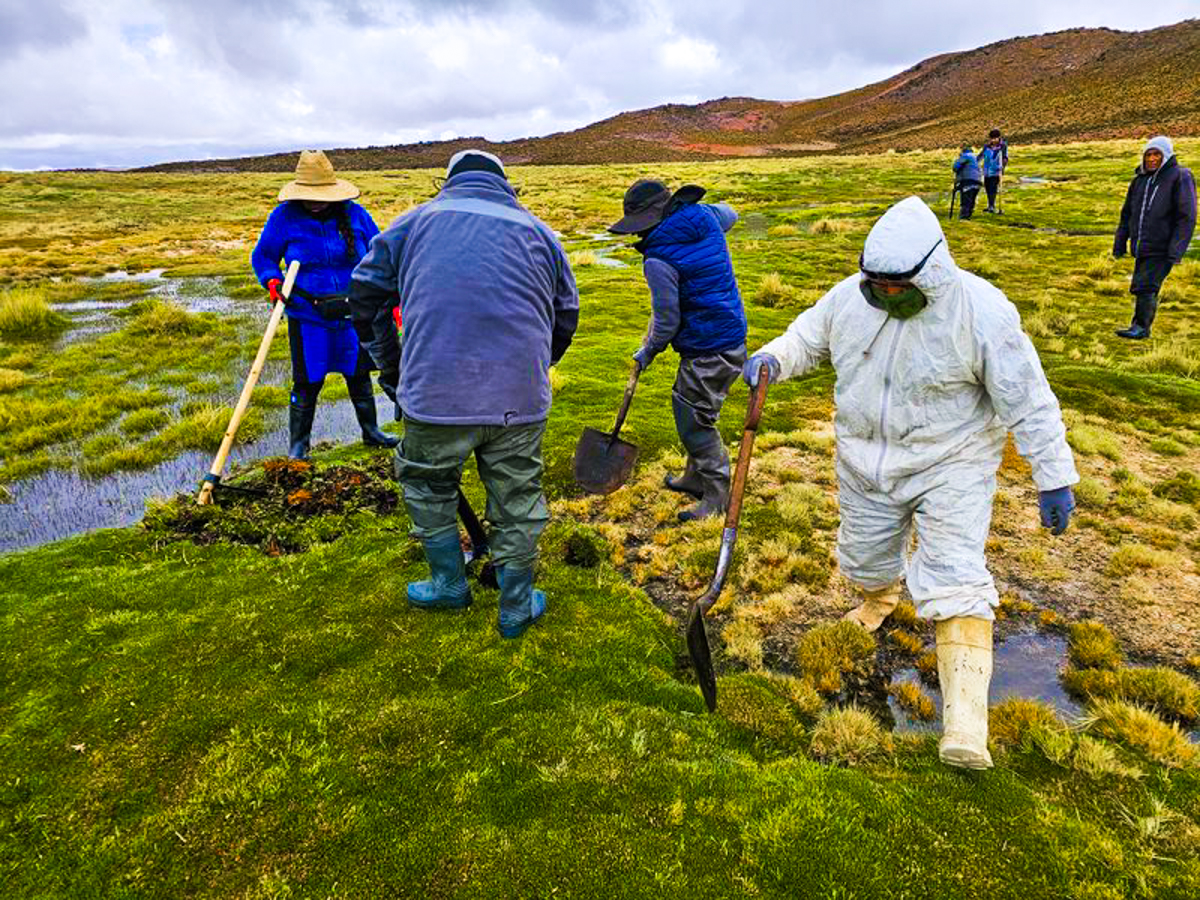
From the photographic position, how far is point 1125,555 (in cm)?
542

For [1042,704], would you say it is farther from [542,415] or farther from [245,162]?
[245,162]

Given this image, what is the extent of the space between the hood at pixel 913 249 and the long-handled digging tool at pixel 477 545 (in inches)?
117

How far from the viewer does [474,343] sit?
3.57m

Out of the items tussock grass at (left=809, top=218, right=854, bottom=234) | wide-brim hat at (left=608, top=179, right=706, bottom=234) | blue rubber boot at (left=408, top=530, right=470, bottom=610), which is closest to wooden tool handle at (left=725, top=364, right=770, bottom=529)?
blue rubber boot at (left=408, top=530, right=470, bottom=610)

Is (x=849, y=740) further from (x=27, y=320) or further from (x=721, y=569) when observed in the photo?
(x=27, y=320)

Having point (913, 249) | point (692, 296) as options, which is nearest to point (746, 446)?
point (913, 249)

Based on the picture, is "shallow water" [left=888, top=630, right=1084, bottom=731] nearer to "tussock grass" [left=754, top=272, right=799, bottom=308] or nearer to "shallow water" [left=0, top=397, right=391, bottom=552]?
"shallow water" [left=0, top=397, right=391, bottom=552]

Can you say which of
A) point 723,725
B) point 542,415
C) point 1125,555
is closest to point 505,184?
point 542,415

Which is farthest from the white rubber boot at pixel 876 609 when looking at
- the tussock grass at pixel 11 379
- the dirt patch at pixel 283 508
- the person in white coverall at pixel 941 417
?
the tussock grass at pixel 11 379

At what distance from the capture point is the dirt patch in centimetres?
566

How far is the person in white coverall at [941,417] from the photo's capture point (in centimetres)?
316

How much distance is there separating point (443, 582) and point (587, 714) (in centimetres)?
144

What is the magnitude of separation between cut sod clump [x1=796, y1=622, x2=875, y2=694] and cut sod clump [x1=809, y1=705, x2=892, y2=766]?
0.42 m

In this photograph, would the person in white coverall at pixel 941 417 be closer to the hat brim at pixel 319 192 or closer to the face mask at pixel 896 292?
the face mask at pixel 896 292
